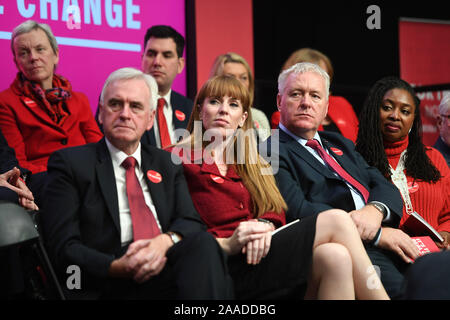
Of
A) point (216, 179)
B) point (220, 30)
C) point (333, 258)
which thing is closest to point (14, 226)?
point (216, 179)

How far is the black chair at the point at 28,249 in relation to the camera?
1735 millimetres

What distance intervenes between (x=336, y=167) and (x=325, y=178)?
88 millimetres

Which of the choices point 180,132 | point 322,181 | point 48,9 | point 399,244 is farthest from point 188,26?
point 399,244

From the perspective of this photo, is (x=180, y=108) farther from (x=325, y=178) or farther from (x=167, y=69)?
(x=325, y=178)

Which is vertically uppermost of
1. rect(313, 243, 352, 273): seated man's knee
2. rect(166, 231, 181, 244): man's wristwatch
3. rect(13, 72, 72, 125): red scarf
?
rect(13, 72, 72, 125): red scarf

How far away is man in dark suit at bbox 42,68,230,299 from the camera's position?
177 cm

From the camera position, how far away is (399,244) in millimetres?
2398

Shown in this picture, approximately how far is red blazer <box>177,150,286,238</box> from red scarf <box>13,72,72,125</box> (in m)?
0.98

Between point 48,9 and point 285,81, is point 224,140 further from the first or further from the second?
point 48,9

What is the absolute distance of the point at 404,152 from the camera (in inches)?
118

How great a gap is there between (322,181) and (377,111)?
2.30ft

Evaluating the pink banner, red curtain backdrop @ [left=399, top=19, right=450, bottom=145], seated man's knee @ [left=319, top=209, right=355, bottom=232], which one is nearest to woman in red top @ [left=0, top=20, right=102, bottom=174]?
the pink banner

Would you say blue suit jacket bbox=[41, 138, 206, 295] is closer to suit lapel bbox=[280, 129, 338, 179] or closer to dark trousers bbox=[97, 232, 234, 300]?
dark trousers bbox=[97, 232, 234, 300]

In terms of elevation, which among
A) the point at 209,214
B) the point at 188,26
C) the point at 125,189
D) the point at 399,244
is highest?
the point at 188,26
